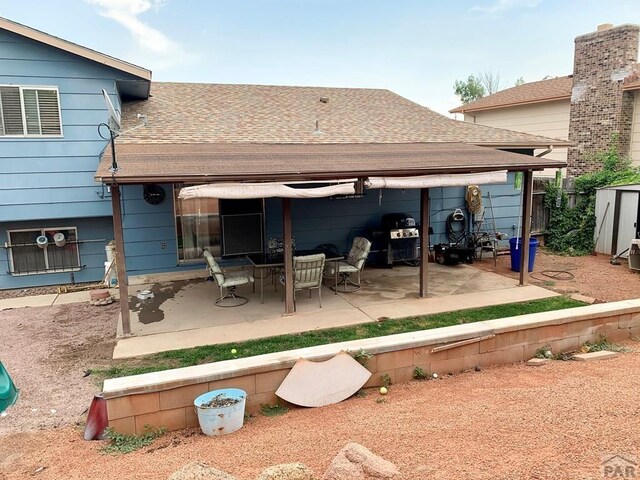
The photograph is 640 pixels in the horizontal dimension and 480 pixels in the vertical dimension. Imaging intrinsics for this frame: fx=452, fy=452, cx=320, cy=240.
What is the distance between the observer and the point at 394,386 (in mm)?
4762

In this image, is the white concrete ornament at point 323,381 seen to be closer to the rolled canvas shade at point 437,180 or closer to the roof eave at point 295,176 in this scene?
the roof eave at point 295,176

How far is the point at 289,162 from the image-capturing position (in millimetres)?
7273

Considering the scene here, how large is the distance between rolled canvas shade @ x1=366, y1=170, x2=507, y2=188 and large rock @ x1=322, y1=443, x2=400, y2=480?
14.5 ft

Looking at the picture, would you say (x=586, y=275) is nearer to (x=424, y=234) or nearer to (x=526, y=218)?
(x=526, y=218)

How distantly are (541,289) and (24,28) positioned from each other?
1022 cm

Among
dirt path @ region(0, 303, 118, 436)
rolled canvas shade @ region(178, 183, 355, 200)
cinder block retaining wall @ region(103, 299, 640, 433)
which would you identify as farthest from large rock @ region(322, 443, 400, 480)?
rolled canvas shade @ region(178, 183, 355, 200)

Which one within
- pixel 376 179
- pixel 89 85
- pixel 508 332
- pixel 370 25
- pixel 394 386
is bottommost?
pixel 394 386

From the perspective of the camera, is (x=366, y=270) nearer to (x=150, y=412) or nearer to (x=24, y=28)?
(x=150, y=412)

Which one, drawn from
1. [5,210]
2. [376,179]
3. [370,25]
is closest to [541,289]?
[376,179]

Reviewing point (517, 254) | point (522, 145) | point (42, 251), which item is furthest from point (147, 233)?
point (522, 145)

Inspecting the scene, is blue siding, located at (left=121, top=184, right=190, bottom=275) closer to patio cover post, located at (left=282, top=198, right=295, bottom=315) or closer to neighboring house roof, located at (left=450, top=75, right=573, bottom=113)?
patio cover post, located at (left=282, top=198, right=295, bottom=315)

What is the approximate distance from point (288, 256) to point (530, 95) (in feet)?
46.3

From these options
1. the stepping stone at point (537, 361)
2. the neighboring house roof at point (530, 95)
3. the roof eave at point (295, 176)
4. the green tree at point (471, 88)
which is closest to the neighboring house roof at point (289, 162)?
the roof eave at point (295, 176)

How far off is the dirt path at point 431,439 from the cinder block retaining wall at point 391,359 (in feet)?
0.85
